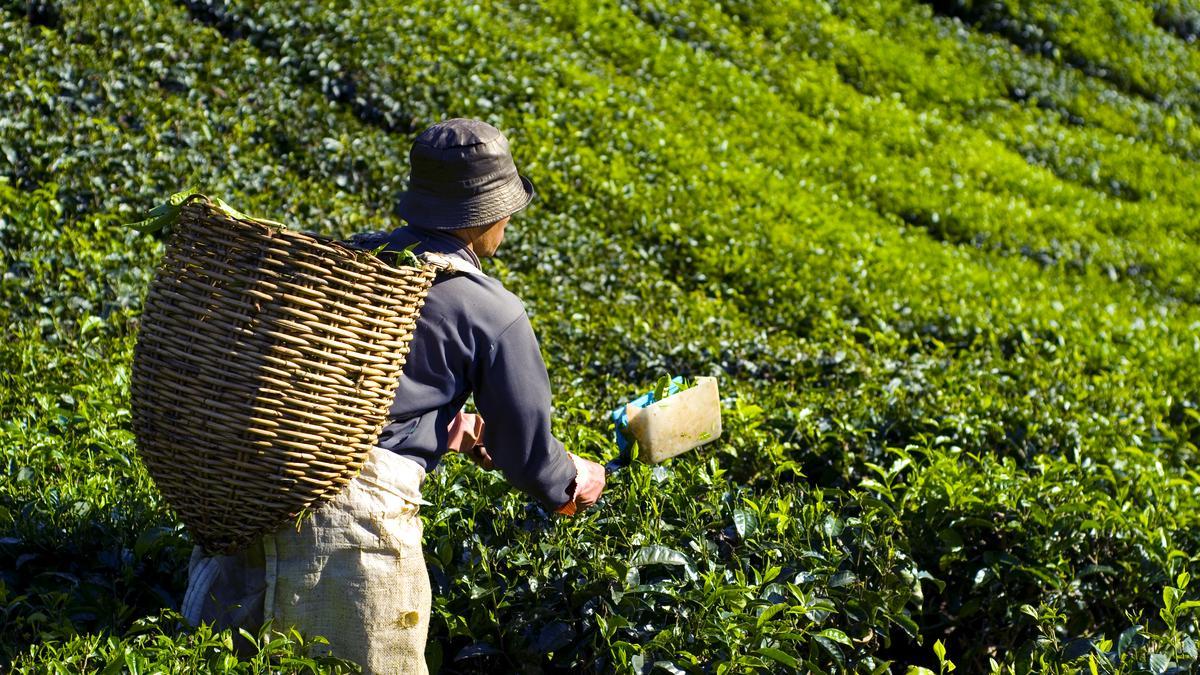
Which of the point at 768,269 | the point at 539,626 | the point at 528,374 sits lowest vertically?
the point at 768,269

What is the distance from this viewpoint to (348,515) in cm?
270

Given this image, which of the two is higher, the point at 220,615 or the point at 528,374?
the point at 528,374

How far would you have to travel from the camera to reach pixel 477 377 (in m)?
2.82

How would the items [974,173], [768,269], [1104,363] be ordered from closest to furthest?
[1104,363] → [768,269] → [974,173]

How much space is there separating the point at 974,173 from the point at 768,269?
11.8ft

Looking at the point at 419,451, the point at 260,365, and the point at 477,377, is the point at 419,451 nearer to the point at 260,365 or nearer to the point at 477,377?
the point at 477,377

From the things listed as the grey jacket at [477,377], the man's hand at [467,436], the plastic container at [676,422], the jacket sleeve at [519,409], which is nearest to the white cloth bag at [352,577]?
the grey jacket at [477,377]

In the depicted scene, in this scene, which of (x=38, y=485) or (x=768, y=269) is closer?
(x=38, y=485)

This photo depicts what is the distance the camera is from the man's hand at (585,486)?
3.09 metres

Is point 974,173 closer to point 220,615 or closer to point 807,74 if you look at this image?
point 807,74

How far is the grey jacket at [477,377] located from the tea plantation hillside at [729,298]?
47 centimetres

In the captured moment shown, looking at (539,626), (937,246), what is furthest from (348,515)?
(937,246)

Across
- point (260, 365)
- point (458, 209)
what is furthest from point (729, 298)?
point (260, 365)

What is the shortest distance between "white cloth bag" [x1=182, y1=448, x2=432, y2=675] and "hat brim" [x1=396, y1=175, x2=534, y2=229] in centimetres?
59
